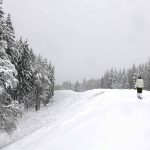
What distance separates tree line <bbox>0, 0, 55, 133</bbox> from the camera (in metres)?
17.7

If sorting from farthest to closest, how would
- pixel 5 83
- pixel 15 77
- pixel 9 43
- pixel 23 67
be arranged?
pixel 23 67
pixel 15 77
pixel 9 43
pixel 5 83

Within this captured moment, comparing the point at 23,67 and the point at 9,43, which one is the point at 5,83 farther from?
the point at 23,67

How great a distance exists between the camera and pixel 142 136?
1239cm

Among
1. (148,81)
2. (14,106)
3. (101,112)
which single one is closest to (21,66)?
(14,106)

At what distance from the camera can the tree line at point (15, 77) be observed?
1767cm

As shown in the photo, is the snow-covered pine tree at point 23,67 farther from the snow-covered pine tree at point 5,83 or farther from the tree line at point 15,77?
the snow-covered pine tree at point 5,83

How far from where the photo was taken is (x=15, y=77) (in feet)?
131

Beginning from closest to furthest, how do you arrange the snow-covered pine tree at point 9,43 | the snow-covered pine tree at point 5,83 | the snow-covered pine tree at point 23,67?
the snow-covered pine tree at point 5,83
the snow-covered pine tree at point 9,43
the snow-covered pine tree at point 23,67

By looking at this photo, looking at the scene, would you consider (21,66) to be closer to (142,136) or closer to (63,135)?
(63,135)

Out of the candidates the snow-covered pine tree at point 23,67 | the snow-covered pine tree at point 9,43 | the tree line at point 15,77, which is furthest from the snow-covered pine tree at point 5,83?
the snow-covered pine tree at point 23,67

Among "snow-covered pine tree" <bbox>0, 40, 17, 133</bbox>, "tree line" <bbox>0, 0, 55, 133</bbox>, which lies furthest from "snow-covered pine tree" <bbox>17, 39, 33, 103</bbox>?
"snow-covered pine tree" <bbox>0, 40, 17, 133</bbox>

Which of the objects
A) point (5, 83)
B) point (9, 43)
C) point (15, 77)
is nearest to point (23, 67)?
point (15, 77)

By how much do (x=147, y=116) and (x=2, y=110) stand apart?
9.24 metres

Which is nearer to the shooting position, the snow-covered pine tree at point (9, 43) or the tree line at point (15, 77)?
the tree line at point (15, 77)
